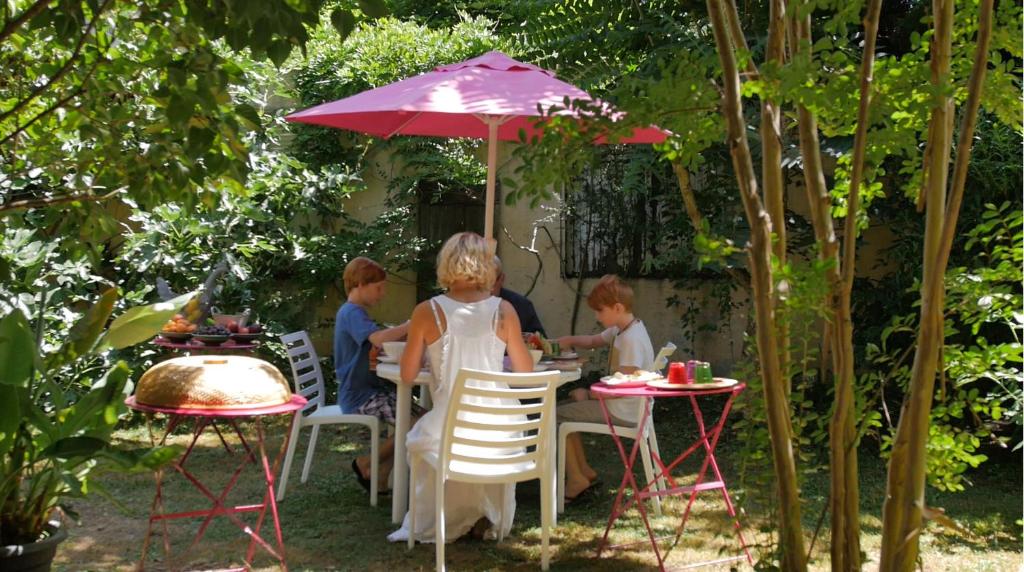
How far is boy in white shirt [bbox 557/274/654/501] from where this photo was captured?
5.43 metres

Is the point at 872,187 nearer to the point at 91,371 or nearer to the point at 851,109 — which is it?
the point at 851,109

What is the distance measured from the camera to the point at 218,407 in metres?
3.77

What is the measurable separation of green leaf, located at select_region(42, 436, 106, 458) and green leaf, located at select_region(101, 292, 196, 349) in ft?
1.68

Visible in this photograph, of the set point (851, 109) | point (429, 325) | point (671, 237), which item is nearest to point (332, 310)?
point (671, 237)

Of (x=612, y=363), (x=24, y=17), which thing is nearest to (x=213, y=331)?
(x=612, y=363)

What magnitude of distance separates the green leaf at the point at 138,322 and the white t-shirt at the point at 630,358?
2.45m

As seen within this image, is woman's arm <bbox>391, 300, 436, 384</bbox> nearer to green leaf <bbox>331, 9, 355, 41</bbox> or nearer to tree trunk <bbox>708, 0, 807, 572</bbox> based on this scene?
green leaf <bbox>331, 9, 355, 41</bbox>

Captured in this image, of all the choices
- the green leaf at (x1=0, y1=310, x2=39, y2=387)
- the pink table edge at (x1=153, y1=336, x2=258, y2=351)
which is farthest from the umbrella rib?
the green leaf at (x1=0, y1=310, x2=39, y2=387)

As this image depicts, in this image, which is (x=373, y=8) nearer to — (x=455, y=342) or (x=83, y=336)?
(x=83, y=336)

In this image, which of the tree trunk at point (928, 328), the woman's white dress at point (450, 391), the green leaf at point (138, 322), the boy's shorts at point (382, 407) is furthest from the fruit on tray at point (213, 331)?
the tree trunk at point (928, 328)

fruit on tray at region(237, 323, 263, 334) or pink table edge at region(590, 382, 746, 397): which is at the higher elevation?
pink table edge at region(590, 382, 746, 397)

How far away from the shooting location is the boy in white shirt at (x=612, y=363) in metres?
5.43

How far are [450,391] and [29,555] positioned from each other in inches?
80.4

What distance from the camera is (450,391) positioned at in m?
4.81
